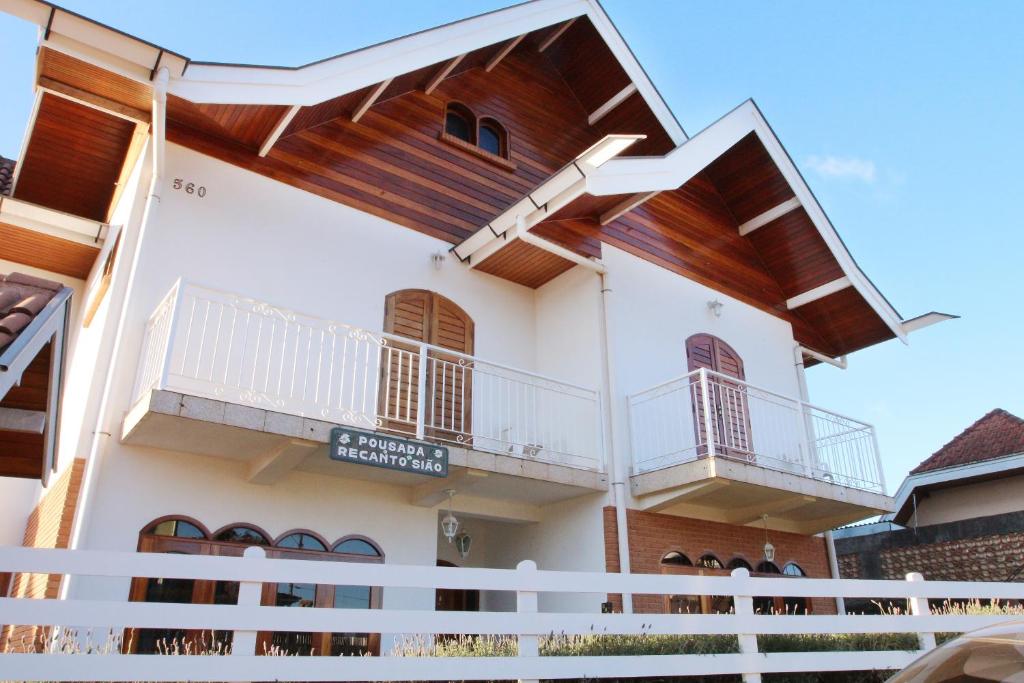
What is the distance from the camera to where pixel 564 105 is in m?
13.0

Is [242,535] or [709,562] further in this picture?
[709,562]

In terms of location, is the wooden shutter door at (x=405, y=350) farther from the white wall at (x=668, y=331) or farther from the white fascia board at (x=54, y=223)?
the white fascia board at (x=54, y=223)

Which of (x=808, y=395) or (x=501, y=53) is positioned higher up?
(x=501, y=53)

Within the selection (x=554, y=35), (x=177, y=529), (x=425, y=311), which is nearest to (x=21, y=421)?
(x=177, y=529)

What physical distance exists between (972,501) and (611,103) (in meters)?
11.0

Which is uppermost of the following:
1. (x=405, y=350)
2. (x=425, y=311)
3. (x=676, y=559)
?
(x=425, y=311)

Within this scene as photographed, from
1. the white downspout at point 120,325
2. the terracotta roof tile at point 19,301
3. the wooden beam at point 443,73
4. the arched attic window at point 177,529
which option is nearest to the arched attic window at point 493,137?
the wooden beam at point 443,73

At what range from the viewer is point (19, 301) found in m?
3.97

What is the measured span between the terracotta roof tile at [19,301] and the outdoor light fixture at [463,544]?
6728 mm

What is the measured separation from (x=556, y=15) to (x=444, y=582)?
8664mm

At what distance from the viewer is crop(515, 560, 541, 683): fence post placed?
5.04m

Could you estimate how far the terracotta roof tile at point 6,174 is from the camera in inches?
390

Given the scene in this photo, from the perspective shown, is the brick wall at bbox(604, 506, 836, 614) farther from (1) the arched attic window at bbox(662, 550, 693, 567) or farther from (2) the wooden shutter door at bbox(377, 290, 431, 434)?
(2) the wooden shutter door at bbox(377, 290, 431, 434)

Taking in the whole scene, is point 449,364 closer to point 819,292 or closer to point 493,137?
point 493,137
